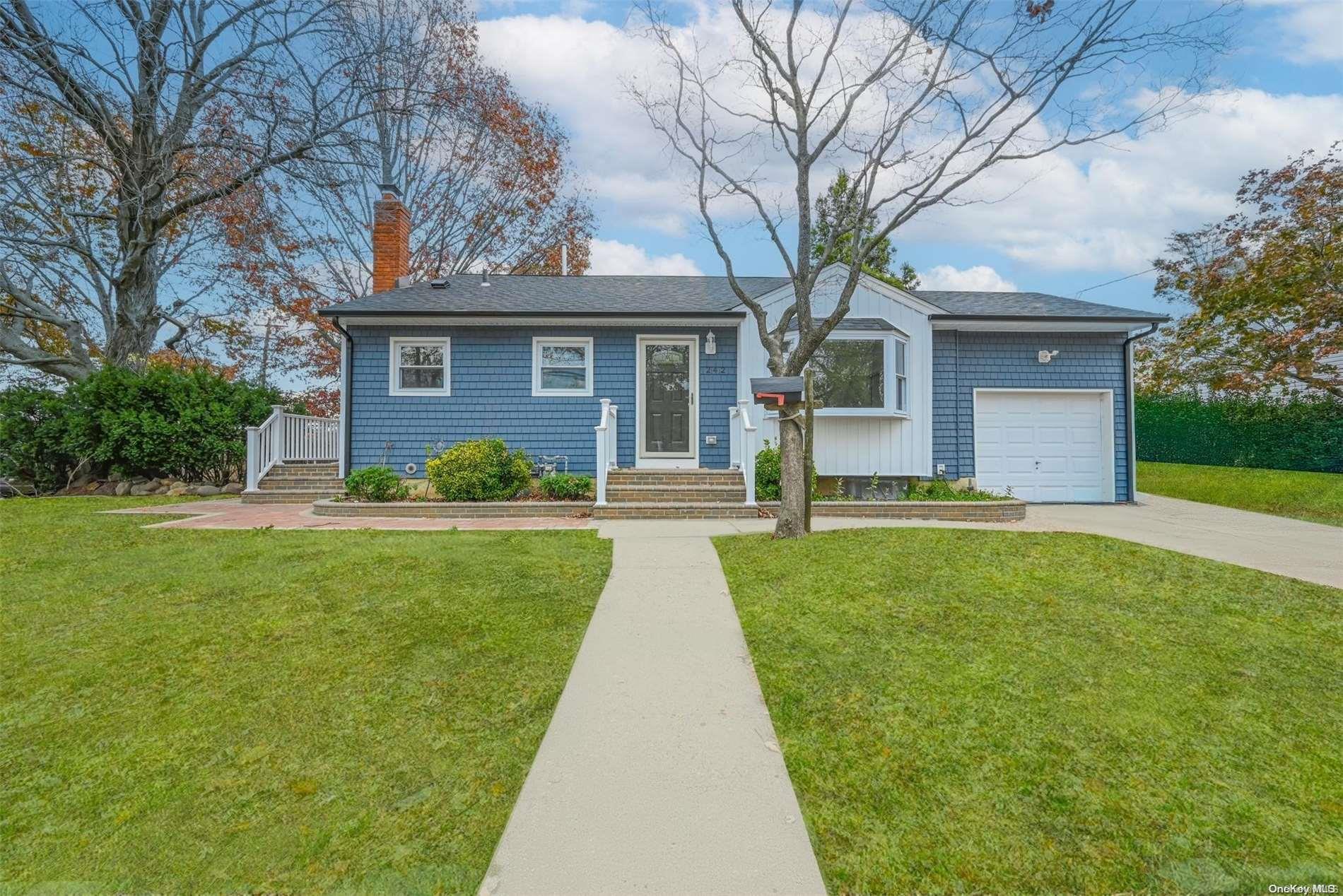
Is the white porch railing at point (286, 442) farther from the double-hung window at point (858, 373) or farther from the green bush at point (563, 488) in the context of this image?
the double-hung window at point (858, 373)

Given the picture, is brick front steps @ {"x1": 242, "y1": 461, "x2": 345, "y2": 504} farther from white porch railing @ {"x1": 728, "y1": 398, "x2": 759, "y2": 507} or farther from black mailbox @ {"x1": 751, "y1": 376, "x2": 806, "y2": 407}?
black mailbox @ {"x1": 751, "y1": 376, "x2": 806, "y2": 407}

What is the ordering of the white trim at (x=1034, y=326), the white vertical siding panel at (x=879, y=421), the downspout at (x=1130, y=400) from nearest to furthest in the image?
the white vertical siding panel at (x=879, y=421) < the white trim at (x=1034, y=326) < the downspout at (x=1130, y=400)

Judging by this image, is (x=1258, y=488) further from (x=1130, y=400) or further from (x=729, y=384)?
(x=729, y=384)

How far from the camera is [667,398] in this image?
10594 mm

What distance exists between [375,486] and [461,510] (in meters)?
1.67

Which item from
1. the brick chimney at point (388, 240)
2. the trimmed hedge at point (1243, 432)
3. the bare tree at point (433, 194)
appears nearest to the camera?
the brick chimney at point (388, 240)

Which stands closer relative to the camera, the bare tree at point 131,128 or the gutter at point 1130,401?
the gutter at point 1130,401

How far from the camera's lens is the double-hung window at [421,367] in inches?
412

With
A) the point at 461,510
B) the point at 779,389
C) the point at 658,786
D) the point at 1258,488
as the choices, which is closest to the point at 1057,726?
the point at 658,786

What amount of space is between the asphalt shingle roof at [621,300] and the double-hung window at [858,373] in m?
1.35

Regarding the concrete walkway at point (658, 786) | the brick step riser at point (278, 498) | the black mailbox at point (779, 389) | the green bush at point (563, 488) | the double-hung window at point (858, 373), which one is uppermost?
the double-hung window at point (858, 373)

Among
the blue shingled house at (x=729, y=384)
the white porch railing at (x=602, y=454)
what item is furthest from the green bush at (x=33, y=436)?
the white porch railing at (x=602, y=454)

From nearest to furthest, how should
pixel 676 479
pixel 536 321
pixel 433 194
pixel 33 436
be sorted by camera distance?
pixel 676 479 < pixel 536 321 < pixel 33 436 < pixel 433 194

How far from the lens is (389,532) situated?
23.1 ft
